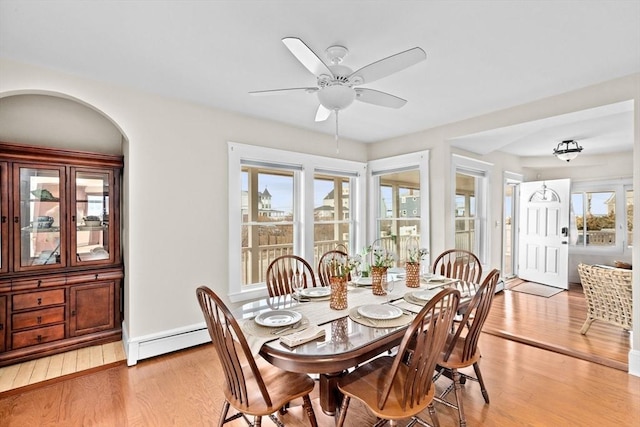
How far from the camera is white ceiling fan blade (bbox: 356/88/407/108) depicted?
2160 millimetres

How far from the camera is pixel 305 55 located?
67.9 inches

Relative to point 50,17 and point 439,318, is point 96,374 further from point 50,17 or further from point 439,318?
point 439,318

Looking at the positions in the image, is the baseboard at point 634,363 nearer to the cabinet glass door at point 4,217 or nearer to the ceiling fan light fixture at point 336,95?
the ceiling fan light fixture at point 336,95

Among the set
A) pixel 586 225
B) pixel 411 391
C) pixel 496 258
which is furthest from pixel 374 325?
pixel 586 225

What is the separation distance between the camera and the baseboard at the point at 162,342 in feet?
9.29

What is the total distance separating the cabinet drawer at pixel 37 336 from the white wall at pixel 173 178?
62cm

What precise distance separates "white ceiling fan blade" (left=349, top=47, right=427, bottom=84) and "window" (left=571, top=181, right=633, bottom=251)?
6.27 m

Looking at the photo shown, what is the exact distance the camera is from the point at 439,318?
1.53 m

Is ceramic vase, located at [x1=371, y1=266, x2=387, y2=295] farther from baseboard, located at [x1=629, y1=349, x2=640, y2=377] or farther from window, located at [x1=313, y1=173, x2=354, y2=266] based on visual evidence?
baseboard, located at [x1=629, y1=349, x2=640, y2=377]

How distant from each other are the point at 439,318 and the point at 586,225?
6467mm

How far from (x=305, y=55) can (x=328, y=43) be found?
0.42 metres

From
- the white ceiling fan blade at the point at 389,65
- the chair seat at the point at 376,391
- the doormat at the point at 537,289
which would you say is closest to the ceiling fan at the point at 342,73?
the white ceiling fan blade at the point at 389,65

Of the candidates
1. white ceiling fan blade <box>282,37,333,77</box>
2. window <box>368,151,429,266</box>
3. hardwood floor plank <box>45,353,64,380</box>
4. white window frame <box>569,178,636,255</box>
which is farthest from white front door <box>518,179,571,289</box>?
hardwood floor plank <box>45,353,64,380</box>

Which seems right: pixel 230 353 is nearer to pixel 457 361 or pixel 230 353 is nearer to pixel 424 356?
pixel 424 356
